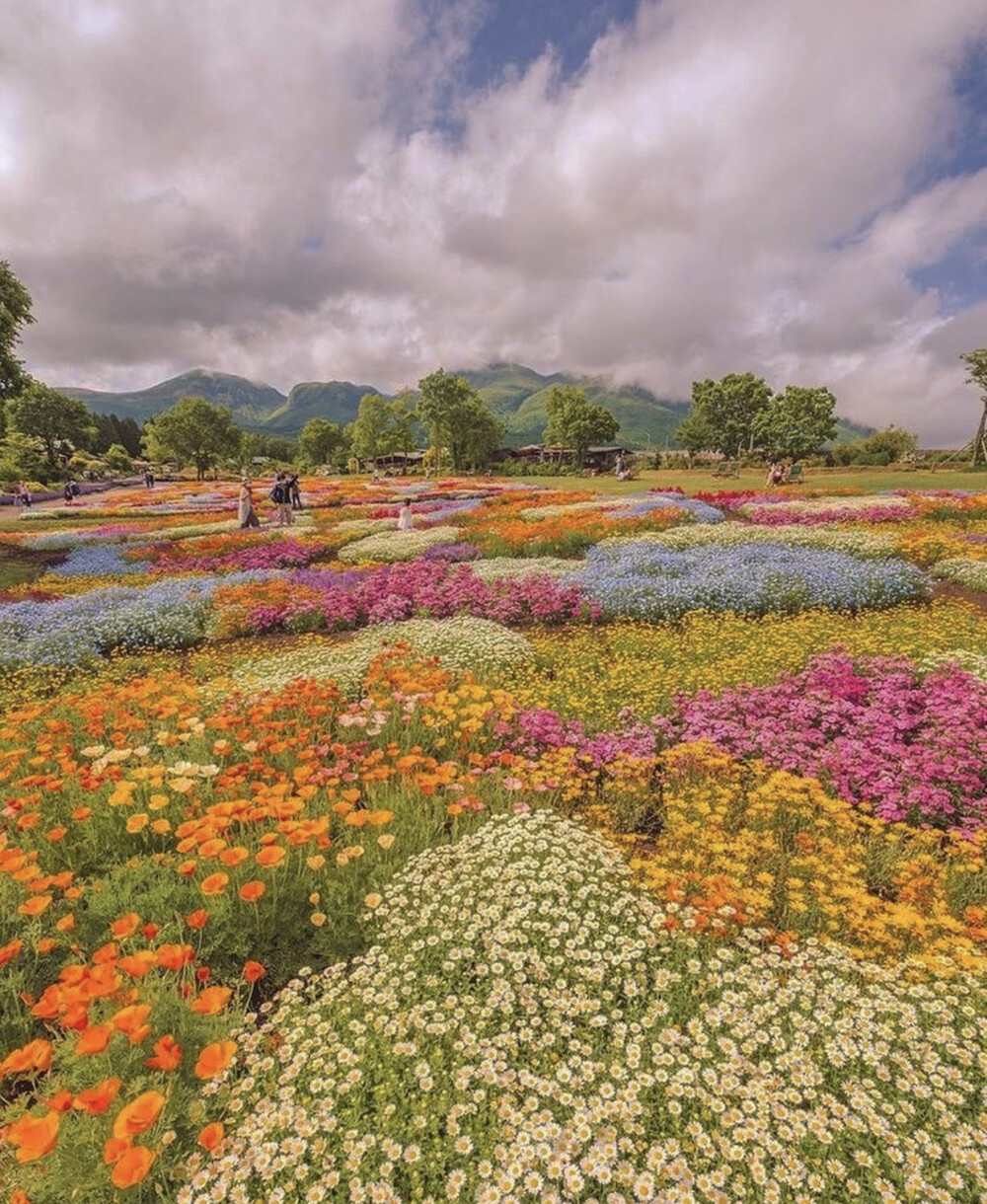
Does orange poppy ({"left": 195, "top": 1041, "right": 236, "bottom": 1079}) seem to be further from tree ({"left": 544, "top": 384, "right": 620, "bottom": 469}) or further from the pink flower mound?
tree ({"left": 544, "top": 384, "right": 620, "bottom": 469})

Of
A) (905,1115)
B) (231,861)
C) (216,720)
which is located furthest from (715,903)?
(216,720)

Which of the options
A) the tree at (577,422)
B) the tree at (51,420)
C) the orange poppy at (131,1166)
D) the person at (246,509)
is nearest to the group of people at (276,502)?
the person at (246,509)

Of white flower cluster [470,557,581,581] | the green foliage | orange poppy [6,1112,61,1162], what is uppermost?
the green foliage

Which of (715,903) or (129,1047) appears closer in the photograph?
(129,1047)

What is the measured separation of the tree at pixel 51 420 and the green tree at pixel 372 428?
4331 cm

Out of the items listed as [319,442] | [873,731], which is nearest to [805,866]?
[873,731]

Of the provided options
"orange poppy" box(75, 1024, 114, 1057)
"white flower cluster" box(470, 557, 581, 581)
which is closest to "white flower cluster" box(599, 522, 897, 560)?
"white flower cluster" box(470, 557, 581, 581)

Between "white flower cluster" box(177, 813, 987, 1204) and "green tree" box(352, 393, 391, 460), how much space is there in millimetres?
115190

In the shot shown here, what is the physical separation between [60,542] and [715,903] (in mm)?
30093

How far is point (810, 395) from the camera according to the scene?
78812mm

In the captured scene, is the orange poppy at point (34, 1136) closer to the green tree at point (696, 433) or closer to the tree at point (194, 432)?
the green tree at point (696, 433)

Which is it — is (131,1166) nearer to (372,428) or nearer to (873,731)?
(873,731)

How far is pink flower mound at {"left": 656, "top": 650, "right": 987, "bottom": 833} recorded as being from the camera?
225 inches

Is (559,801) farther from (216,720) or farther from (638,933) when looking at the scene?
(216,720)
